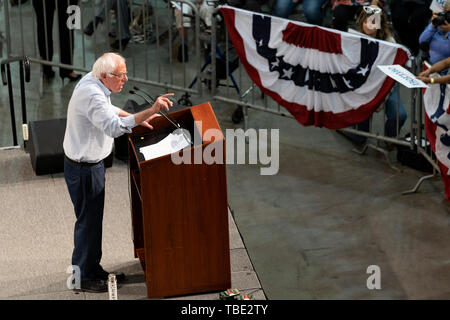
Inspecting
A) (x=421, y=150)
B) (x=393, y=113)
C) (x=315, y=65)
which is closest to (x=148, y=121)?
(x=315, y=65)

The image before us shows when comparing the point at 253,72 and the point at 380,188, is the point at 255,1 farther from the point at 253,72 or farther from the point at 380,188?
the point at 380,188

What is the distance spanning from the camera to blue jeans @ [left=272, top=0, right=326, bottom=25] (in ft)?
36.5

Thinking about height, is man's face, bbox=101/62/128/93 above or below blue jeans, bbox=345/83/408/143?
above

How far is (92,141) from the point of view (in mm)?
5543

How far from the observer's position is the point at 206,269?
5.68 m

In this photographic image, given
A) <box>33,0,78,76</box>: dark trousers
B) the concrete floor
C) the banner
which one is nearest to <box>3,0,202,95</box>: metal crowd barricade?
<box>33,0,78,76</box>: dark trousers

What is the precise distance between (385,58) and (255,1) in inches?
115

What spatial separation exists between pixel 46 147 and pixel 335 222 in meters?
2.69

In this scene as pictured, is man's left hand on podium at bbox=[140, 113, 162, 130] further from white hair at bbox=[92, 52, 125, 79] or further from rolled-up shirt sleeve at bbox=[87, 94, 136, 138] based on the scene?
white hair at bbox=[92, 52, 125, 79]

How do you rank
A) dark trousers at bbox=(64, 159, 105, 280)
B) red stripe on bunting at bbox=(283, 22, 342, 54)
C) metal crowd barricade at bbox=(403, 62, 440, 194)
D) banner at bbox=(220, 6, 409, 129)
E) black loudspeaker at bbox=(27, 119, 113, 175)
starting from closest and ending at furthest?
dark trousers at bbox=(64, 159, 105, 280)
black loudspeaker at bbox=(27, 119, 113, 175)
metal crowd barricade at bbox=(403, 62, 440, 194)
banner at bbox=(220, 6, 409, 129)
red stripe on bunting at bbox=(283, 22, 342, 54)

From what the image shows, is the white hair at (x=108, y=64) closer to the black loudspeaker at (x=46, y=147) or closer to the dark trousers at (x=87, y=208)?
the dark trousers at (x=87, y=208)

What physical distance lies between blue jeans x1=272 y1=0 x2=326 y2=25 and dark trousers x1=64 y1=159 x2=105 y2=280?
6045 mm

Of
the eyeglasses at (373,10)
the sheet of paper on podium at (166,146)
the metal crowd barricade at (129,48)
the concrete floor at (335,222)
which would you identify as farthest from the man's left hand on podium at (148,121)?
the metal crowd barricade at (129,48)
